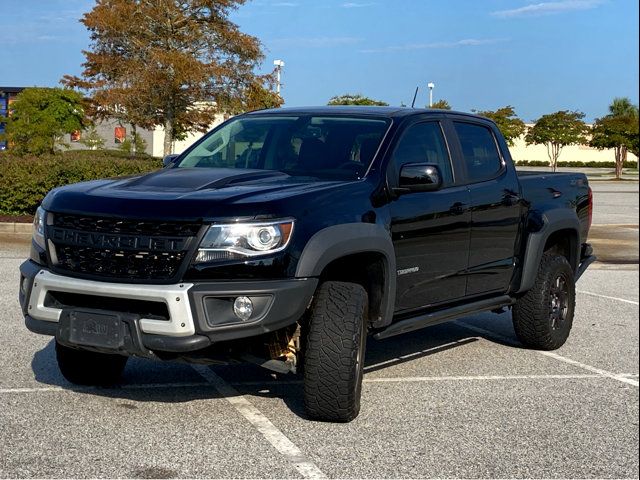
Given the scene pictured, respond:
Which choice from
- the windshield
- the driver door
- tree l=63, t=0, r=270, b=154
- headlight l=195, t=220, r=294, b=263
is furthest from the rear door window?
tree l=63, t=0, r=270, b=154

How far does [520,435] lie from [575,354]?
8.55ft

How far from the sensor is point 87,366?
6.26 meters

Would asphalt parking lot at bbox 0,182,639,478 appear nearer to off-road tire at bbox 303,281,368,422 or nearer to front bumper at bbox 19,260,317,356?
off-road tire at bbox 303,281,368,422

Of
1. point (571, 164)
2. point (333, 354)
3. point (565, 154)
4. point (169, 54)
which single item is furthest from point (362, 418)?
point (565, 154)

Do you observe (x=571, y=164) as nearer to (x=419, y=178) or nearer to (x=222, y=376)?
(x=222, y=376)

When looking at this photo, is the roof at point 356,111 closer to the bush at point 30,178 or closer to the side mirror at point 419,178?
the side mirror at point 419,178

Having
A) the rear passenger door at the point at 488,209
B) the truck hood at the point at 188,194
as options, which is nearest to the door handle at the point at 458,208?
the rear passenger door at the point at 488,209

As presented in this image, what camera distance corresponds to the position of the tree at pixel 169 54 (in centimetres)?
3538

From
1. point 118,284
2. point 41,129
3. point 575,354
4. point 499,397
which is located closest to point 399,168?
point 499,397

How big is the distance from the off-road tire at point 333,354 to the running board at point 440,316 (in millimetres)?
524

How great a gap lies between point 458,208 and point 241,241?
6.63 feet

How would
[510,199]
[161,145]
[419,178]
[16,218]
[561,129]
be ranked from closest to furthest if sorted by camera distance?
[419,178] < [510,199] < [16,218] < [561,129] < [161,145]

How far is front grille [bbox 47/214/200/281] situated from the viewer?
16.8ft

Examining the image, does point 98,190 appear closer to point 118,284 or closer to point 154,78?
point 118,284
